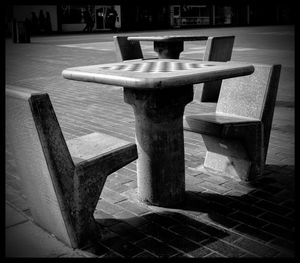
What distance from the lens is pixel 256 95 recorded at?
3.62m

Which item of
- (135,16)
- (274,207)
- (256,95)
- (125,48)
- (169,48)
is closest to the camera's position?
(274,207)

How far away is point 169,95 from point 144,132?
357 mm

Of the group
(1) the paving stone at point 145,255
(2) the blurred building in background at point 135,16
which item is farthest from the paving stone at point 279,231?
(2) the blurred building in background at point 135,16

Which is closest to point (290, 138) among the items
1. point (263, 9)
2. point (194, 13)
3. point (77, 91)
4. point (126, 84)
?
point (126, 84)

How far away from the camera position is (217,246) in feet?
8.49

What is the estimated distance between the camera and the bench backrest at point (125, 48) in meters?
8.02

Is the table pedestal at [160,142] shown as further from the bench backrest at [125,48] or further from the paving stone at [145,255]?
the bench backrest at [125,48]

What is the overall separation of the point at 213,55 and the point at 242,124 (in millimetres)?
3621

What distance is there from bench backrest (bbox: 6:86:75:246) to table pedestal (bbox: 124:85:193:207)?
746 millimetres

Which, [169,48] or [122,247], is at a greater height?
[169,48]

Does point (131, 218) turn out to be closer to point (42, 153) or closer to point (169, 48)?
point (42, 153)

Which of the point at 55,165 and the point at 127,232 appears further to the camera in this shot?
the point at 127,232

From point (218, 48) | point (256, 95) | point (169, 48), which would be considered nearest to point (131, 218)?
point (256, 95)

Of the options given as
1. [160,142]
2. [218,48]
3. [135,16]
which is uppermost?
[135,16]
